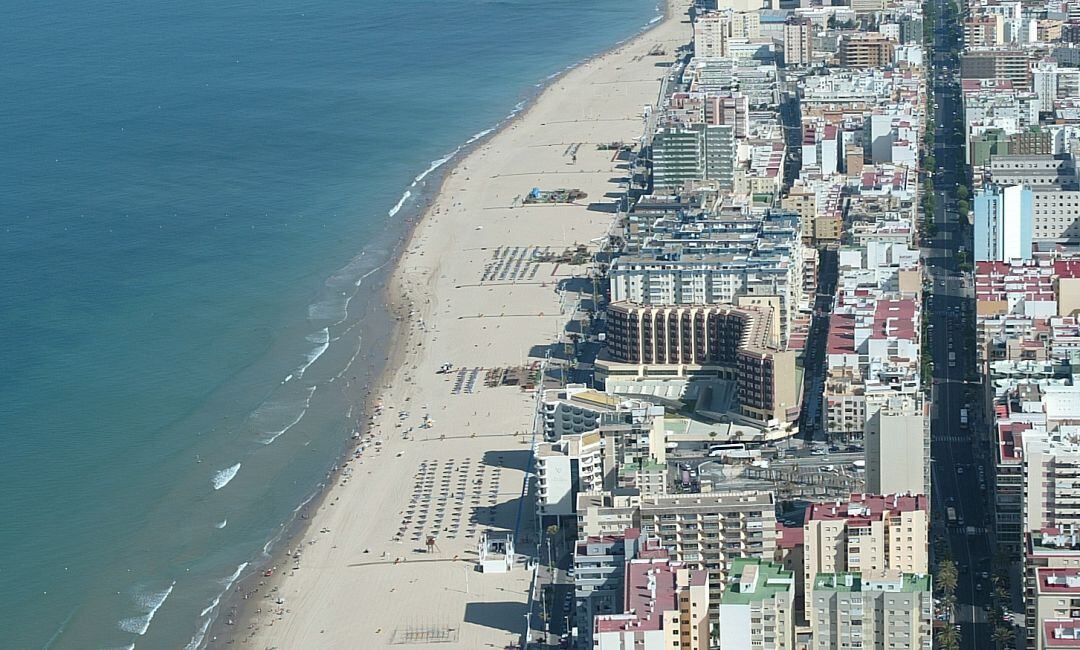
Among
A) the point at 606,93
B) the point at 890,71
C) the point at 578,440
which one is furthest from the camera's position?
the point at 606,93

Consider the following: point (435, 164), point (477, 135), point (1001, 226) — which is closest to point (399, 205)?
point (435, 164)

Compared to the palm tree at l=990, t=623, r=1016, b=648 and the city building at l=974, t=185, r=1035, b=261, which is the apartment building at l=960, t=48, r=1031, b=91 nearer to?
the city building at l=974, t=185, r=1035, b=261

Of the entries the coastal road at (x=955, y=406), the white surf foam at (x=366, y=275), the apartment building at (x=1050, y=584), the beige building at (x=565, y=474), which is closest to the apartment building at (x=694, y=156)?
the coastal road at (x=955, y=406)

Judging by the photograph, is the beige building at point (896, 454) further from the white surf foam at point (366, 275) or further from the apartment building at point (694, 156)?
the apartment building at point (694, 156)

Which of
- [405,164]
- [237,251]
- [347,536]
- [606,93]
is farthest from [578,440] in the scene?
[606,93]

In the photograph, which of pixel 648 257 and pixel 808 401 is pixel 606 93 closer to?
pixel 648 257

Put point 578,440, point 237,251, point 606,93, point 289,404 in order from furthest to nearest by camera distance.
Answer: point 606,93 → point 237,251 → point 289,404 → point 578,440

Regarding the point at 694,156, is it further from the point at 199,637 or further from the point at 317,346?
the point at 199,637
